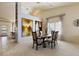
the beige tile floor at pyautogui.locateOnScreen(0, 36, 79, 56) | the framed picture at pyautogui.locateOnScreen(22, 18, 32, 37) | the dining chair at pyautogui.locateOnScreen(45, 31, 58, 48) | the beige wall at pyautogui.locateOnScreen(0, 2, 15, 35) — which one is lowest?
the beige tile floor at pyautogui.locateOnScreen(0, 36, 79, 56)

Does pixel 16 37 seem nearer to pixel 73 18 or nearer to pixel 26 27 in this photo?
pixel 26 27

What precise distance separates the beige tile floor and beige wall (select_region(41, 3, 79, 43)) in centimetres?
20

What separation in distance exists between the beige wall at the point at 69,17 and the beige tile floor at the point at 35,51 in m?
0.20

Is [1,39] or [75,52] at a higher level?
[1,39]

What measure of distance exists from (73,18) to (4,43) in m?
1.79

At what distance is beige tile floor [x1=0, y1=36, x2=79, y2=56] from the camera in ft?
8.46

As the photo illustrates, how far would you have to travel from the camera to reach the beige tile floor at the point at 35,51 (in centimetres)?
258

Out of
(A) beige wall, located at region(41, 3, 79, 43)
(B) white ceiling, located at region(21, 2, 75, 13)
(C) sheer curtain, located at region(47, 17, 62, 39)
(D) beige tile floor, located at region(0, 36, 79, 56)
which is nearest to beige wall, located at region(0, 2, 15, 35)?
(B) white ceiling, located at region(21, 2, 75, 13)

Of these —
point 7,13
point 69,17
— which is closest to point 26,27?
point 7,13

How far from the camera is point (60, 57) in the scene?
2549 millimetres

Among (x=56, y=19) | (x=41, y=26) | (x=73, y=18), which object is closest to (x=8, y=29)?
(x=41, y=26)

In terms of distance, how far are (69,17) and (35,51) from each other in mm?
1208

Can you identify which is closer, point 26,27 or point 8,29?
point 8,29

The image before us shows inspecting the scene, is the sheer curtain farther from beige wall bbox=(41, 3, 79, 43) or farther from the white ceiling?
the white ceiling
